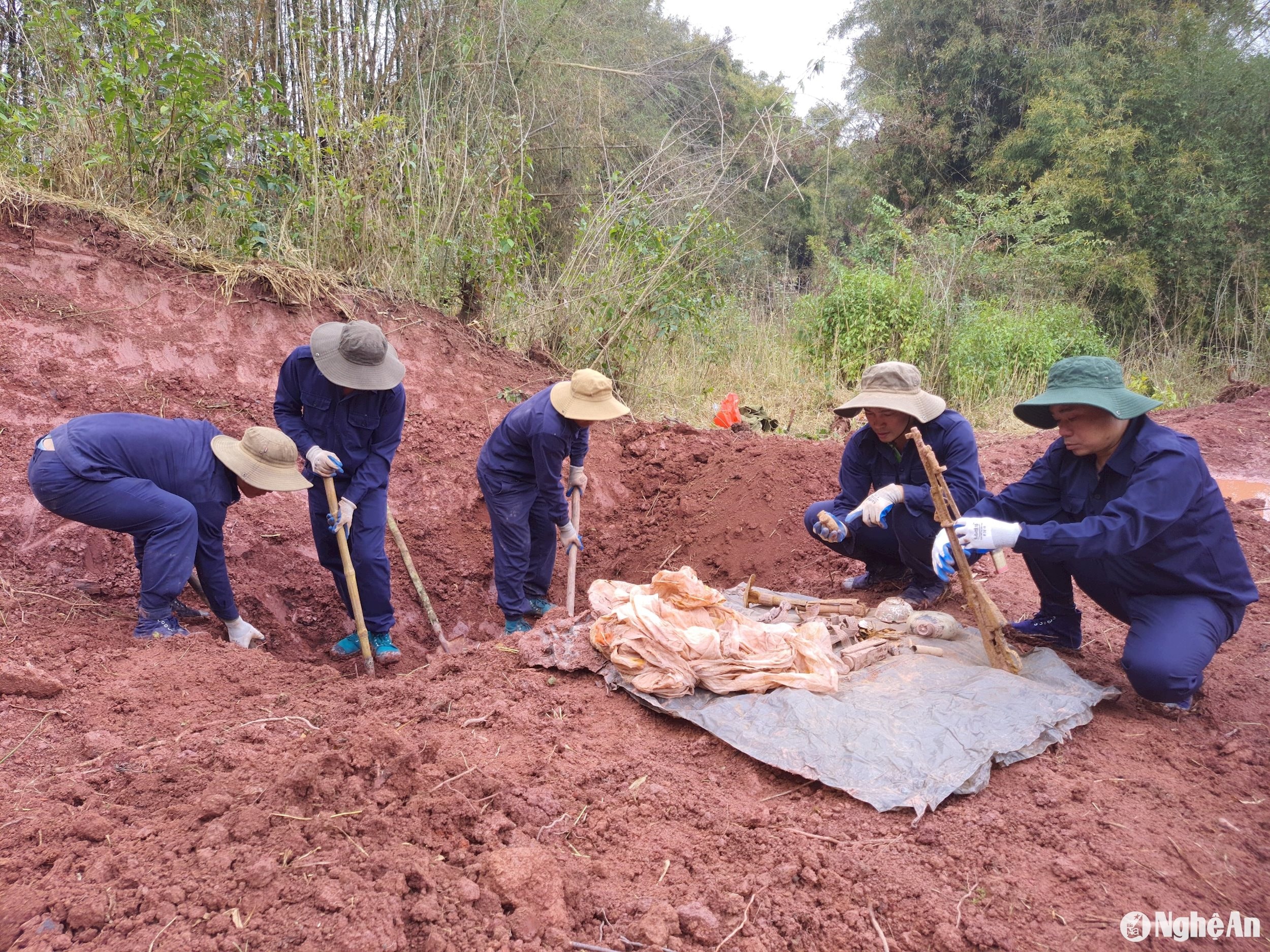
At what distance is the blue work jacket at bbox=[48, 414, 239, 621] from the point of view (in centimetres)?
335

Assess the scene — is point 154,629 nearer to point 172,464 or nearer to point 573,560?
point 172,464

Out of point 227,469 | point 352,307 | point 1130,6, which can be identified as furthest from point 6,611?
point 1130,6

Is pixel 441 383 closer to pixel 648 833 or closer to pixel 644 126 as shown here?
pixel 648 833

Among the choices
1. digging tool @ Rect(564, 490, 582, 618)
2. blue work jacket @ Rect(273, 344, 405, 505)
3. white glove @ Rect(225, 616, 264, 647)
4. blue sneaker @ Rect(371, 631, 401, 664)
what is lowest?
blue sneaker @ Rect(371, 631, 401, 664)

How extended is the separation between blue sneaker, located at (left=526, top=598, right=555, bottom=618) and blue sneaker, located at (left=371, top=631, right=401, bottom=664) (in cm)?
77

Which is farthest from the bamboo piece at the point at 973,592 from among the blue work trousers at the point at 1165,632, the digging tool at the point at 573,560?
the digging tool at the point at 573,560

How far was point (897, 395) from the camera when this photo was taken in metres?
3.52

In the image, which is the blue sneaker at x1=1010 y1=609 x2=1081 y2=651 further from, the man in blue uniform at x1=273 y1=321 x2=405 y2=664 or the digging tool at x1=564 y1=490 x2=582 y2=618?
the man in blue uniform at x1=273 y1=321 x2=405 y2=664

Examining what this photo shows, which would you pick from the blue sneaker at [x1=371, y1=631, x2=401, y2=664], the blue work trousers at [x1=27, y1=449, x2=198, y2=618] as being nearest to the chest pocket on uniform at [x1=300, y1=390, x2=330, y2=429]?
the blue work trousers at [x1=27, y1=449, x2=198, y2=618]

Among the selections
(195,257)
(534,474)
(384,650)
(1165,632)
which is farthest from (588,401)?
(195,257)

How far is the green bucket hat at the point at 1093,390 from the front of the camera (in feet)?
9.02

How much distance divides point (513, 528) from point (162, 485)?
1654 millimetres

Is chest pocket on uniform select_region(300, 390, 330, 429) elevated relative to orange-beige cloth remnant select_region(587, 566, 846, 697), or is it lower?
elevated

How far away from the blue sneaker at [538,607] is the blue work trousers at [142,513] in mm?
1811
